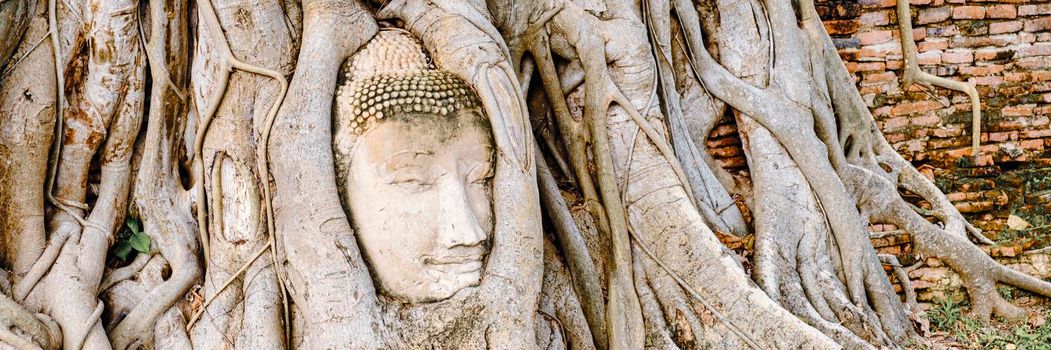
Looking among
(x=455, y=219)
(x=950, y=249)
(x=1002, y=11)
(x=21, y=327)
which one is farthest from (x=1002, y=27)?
(x=21, y=327)

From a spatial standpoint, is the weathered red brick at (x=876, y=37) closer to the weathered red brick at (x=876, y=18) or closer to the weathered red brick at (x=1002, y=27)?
the weathered red brick at (x=876, y=18)

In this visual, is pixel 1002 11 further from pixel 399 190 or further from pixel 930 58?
pixel 399 190

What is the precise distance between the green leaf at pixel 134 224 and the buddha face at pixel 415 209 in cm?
79

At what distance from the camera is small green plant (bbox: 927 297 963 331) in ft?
13.6

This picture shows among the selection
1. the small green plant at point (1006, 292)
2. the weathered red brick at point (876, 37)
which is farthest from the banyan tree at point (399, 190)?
the weathered red brick at point (876, 37)

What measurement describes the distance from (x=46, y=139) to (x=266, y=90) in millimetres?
716

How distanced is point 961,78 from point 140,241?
3.70 m

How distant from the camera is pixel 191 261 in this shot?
322cm

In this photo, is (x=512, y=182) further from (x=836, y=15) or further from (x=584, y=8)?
(x=836, y=15)

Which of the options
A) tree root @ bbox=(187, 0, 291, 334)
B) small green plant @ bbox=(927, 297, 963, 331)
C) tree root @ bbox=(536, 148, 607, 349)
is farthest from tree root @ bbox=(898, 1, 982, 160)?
tree root @ bbox=(187, 0, 291, 334)

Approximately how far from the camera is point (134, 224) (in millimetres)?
3293

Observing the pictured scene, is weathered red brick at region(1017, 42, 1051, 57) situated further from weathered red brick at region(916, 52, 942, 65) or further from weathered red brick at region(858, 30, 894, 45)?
weathered red brick at region(858, 30, 894, 45)

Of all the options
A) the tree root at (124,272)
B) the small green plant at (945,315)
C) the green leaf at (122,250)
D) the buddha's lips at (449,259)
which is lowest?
the small green plant at (945,315)

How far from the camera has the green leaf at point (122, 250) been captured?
3271mm
